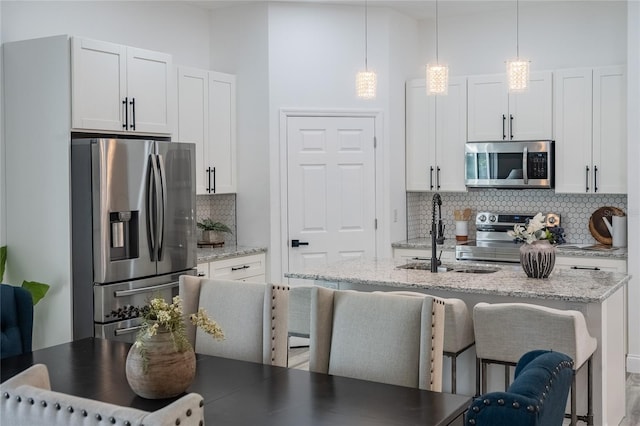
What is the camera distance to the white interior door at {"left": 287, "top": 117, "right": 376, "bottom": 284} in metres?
6.18

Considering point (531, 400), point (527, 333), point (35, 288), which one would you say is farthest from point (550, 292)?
point (35, 288)

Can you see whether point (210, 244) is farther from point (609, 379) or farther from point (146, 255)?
point (609, 379)

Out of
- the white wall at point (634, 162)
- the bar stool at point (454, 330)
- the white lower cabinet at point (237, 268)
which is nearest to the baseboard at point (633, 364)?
the white wall at point (634, 162)

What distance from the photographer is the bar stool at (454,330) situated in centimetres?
371

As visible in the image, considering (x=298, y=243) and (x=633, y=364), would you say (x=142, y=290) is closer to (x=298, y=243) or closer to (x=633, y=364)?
(x=298, y=243)

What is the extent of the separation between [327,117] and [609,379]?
322 cm

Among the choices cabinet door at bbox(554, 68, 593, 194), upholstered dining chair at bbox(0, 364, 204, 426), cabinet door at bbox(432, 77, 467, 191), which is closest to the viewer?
upholstered dining chair at bbox(0, 364, 204, 426)

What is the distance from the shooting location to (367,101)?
6352 millimetres

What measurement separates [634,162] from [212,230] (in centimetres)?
338

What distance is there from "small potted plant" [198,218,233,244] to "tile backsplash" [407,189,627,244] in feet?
5.84

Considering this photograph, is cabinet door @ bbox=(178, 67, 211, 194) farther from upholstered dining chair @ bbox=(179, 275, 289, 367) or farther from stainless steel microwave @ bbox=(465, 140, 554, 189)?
upholstered dining chair @ bbox=(179, 275, 289, 367)

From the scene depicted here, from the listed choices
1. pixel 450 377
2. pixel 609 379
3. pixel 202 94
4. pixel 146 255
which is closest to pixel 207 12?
pixel 202 94

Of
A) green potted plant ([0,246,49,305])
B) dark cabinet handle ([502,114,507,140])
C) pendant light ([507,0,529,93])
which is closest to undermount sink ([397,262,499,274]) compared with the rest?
pendant light ([507,0,529,93])

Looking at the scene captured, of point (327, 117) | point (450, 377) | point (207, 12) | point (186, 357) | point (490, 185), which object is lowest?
point (450, 377)
